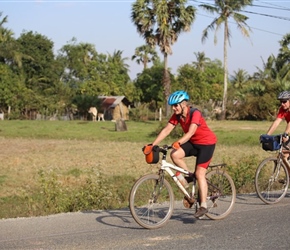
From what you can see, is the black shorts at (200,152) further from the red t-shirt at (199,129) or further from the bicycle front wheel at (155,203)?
the bicycle front wheel at (155,203)

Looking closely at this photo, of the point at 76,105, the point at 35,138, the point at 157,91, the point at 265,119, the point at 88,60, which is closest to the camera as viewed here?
the point at 35,138

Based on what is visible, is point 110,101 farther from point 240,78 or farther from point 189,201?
point 189,201

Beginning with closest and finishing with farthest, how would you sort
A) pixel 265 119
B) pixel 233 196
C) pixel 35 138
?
pixel 233 196
pixel 35 138
pixel 265 119

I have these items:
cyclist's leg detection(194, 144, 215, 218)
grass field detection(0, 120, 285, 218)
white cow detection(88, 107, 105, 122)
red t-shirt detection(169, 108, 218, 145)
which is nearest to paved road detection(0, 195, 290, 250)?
cyclist's leg detection(194, 144, 215, 218)

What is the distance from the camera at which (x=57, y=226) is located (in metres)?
7.61

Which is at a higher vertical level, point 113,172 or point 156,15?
point 156,15

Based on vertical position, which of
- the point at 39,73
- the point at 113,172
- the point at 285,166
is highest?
the point at 39,73

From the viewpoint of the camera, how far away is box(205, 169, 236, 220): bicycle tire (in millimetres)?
8289

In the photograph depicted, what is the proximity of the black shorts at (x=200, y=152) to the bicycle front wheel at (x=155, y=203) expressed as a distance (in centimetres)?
57

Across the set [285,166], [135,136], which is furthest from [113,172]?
[135,136]

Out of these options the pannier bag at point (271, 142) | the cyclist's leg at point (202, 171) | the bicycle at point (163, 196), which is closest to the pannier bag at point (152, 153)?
the bicycle at point (163, 196)

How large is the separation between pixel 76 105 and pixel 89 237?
182 feet

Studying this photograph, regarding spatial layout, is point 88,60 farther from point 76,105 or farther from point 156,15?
point 156,15

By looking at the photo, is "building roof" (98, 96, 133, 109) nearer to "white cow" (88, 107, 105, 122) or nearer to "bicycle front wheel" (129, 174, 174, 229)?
"white cow" (88, 107, 105, 122)
